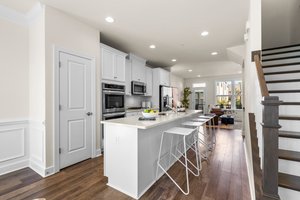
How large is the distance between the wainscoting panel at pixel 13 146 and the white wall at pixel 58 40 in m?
0.68

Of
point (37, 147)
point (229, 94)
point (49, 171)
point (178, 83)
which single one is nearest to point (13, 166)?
point (37, 147)

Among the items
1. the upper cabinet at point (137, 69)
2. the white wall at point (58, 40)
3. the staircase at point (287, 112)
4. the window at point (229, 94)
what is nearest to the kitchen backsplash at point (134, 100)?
the upper cabinet at point (137, 69)

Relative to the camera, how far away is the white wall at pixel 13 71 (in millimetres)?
2391

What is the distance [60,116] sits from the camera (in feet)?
8.23

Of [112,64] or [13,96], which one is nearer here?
[13,96]

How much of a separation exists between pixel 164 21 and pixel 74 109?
2.42m

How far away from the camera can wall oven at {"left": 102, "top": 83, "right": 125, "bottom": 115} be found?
3.30m

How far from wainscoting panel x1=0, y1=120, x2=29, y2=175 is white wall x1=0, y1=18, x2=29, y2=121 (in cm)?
14

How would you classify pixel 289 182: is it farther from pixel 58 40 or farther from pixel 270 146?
pixel 58 40

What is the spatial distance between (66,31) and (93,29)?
0.60 meters

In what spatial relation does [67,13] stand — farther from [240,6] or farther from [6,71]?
[240,6]

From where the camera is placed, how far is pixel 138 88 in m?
4.86

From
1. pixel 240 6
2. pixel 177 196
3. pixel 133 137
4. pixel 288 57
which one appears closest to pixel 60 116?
pixel 133 137

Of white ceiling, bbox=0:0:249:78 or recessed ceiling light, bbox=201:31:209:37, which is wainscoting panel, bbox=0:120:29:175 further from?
recessed ceiling light, bbox=201:31:209:37
